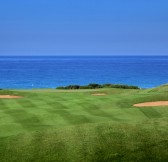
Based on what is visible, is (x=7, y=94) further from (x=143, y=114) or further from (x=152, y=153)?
(x=152, y=153)

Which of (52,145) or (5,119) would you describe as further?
(5,119)

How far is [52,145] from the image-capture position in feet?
43.3

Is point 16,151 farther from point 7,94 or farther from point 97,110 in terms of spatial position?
point 7,94

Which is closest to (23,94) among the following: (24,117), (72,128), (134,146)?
(24,117)

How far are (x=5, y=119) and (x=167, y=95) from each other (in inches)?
448

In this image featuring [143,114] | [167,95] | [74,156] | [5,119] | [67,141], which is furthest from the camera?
[167,95]

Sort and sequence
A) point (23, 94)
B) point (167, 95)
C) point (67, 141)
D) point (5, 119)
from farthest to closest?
point (23, 94)
point (167, 95)
point (5, 119)
point (67, 141)

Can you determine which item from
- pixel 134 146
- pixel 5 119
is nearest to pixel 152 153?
pixel 134 146

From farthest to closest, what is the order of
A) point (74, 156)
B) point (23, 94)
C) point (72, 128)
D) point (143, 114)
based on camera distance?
point (23, 94), point (143, 114), point (72, 128), point (74, 156)

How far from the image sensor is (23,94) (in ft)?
106

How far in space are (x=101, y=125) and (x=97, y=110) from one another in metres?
5.04

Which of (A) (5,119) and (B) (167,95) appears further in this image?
(B) (167,95)

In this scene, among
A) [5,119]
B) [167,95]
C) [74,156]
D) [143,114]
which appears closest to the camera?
[74,156]

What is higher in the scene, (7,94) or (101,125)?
(101,125)
